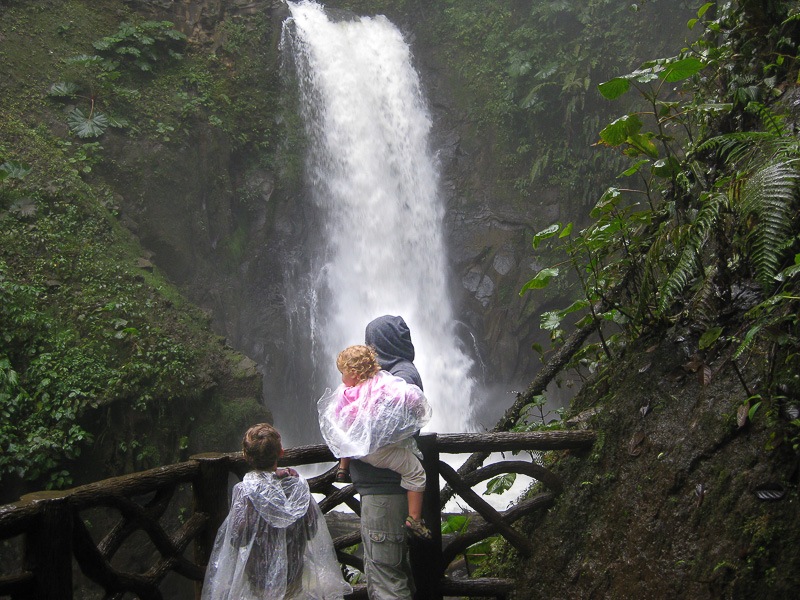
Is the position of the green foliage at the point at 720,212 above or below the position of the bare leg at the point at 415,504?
above

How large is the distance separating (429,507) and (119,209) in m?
7.58

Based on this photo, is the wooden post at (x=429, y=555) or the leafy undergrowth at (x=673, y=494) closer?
the leafy undergrowth at (x=673, y=494)

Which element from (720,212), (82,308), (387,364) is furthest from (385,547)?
(82,308)

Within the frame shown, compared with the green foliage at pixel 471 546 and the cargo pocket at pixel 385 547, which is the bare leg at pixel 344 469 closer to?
the cargo pocket at pixel 385 547

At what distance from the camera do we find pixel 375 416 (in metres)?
2.90

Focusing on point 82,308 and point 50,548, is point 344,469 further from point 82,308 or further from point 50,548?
point 82,308

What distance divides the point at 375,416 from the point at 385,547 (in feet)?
2.15

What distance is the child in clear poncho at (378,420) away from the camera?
290 centimetres

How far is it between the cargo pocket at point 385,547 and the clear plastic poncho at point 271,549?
0.20 meters

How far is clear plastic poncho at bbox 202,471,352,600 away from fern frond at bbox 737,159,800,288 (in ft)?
7.24

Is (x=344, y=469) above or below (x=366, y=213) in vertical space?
below

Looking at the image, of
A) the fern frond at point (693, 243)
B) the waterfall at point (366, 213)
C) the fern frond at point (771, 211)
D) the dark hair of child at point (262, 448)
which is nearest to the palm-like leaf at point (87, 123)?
the waterfall at point (366, 213)

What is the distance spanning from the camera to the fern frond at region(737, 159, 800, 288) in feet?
8.69

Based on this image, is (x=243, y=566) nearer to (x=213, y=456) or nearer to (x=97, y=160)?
(x=213, y=456)
